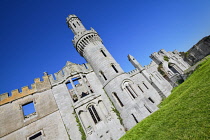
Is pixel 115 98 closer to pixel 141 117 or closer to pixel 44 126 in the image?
pixel 141 117

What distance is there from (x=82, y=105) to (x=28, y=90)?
7232 millimetres

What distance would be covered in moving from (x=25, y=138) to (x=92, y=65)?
11.8m

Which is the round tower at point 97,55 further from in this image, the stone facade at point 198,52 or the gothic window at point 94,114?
the stone facade at point 198,52

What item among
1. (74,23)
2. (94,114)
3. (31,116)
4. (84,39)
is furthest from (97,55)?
(31,116)

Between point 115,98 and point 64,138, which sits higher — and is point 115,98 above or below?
above

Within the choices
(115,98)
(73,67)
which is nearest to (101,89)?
(115,98)

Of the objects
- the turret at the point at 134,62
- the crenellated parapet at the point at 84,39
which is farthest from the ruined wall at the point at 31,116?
the turret at the point at 134,62

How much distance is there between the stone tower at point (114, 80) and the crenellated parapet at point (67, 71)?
1514 mm

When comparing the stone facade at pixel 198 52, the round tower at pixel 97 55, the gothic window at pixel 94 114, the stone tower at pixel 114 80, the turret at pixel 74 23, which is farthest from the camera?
the stone facade at pixel 198 52

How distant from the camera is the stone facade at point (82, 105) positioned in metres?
12.5

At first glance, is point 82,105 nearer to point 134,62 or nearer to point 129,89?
point 129,89

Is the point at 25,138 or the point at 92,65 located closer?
the point at 25,138

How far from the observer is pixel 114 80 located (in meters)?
15.6

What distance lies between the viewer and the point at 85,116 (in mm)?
13766
